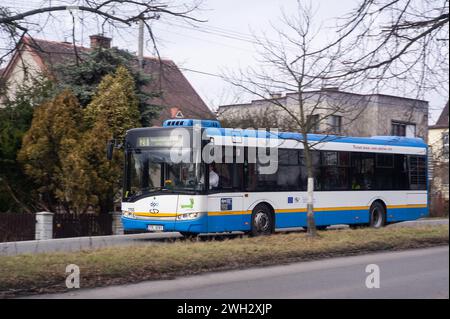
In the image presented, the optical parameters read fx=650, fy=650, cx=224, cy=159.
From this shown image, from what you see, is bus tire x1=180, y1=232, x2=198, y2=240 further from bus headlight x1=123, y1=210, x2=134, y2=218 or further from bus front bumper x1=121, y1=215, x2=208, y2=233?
bus headlight x1=123, y1=210, x2=134, y2=218

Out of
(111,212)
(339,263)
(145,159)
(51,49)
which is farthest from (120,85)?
(339,263)

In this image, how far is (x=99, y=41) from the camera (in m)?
13.1

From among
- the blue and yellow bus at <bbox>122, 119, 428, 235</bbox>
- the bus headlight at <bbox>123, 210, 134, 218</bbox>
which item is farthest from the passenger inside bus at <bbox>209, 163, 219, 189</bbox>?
the bus headlight at <bbox>123, 210, 134, 218</bbox>

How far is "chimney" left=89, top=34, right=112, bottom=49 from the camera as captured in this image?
41.1 feet

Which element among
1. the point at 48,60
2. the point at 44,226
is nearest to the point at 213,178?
the point at 48,60

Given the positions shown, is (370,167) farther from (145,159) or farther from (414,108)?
(414,108)

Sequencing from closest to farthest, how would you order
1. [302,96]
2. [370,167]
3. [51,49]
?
[51,49] → [302,96] → [370,167]

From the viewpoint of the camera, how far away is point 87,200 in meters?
22.4

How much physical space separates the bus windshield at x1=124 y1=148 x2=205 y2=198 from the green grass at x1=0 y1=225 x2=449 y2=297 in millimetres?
2145

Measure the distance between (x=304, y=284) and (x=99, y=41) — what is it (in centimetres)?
633

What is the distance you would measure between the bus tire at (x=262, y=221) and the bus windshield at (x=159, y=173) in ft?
7.09

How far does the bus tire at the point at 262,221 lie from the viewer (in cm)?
1762
